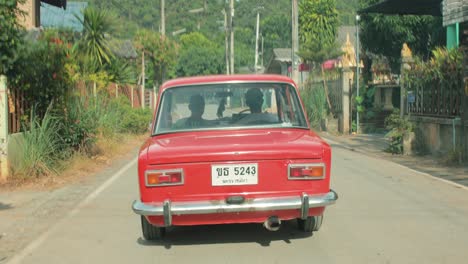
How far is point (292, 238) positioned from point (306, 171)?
107 cm

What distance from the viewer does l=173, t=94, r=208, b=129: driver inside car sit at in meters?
7.27

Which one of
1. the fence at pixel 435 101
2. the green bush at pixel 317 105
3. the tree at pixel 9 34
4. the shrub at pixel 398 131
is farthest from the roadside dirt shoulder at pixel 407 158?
the tree at pixel 9 34

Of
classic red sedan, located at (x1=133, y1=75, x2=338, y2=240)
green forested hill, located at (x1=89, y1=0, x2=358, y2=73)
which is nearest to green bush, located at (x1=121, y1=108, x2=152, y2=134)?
classic red sedan, located at (x1=133, y1=75, x2=338, y2=240)

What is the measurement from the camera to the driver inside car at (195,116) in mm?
7270

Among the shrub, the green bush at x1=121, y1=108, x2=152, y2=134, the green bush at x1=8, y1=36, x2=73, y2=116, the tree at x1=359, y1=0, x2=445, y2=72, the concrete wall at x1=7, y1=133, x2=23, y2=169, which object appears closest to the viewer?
the concrete wall at x1=7, y1=133, x2=23, y2=169

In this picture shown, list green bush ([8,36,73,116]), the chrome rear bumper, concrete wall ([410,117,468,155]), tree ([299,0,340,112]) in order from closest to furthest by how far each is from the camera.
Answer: the chrome rear bumper < green bush ([8,36,73,116]) < concrete wall ([410,117,468,155]) < tree ([299,0,340,112])

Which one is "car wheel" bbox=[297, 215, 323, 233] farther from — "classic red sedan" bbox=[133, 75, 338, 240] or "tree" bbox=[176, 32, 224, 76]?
"tree" bbox=[176, 32, 224, 76]

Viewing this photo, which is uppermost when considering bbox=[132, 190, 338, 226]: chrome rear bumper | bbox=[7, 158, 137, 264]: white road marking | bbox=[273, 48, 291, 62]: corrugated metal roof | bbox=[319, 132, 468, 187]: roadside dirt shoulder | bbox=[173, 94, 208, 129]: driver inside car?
bbox=[273, 48, 291, 62]: corrugated metal roof

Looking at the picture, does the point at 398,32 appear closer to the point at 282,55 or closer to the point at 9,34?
the point at 9,34

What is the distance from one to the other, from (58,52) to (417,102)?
9303 mm

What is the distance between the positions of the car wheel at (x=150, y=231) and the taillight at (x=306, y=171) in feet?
5.23

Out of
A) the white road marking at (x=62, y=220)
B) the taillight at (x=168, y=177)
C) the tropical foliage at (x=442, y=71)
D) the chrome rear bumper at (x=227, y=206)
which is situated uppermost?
the tropical foliage at (x=442, y=71)

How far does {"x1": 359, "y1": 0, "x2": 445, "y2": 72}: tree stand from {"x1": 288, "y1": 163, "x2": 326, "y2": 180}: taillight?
2285cm

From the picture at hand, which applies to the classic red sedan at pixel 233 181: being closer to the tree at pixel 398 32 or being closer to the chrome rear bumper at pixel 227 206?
the chrome rear bumper at pixel 227 206
